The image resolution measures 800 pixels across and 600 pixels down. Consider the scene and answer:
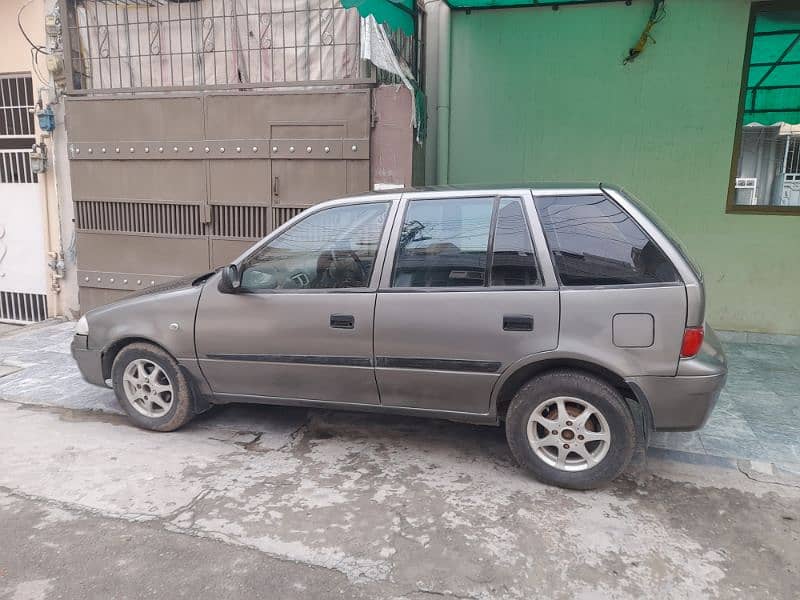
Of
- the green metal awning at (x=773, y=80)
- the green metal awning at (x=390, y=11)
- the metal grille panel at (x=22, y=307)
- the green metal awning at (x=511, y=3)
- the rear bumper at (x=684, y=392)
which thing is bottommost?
the metal grille panel at (x=22, y=307)

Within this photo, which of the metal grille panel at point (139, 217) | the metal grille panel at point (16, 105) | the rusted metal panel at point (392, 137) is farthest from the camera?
the metal grille panel at point (16, 105)

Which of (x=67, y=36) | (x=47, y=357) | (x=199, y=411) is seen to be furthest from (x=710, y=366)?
(x=67, y=36)

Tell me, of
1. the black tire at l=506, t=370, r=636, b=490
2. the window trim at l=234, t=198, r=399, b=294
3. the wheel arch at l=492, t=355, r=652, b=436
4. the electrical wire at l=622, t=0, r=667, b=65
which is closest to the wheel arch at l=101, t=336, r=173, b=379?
the window trim at l=234, t=198, r=399, b=294

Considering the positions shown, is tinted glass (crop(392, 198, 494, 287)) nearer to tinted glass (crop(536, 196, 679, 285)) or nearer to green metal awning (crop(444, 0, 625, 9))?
tinted glass (crop(536, 196, 679, 285))

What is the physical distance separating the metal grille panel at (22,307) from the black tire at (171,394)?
15.1ft

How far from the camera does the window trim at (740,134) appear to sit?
20.5 ft

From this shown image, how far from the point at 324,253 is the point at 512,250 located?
1.24m

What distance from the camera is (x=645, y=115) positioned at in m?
6.70

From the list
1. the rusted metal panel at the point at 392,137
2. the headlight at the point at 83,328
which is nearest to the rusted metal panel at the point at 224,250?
the rusted metal panel at the point at 392,137

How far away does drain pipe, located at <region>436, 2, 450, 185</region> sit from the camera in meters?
7.07

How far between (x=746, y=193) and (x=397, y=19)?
13.8 feet

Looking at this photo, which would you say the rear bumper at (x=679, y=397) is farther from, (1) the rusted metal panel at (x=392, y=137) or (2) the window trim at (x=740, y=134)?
(2) the window trim at (x=740, y=134)

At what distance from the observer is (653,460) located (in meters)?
4.07

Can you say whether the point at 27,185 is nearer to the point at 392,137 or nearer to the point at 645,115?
the point at 392,137
